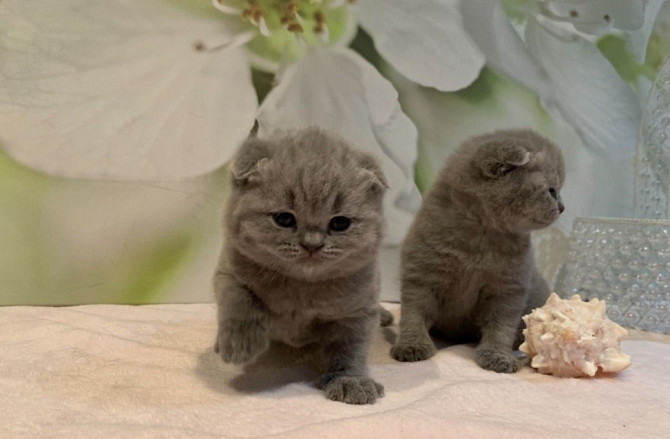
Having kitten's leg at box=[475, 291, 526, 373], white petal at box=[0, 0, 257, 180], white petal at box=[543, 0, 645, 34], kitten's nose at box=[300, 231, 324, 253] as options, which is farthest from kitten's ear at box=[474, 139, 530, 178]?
white petal at box=[543, 0, 645, 34]

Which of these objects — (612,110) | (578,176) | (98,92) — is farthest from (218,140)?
(612,110)

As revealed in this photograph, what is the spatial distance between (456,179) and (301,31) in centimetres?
79

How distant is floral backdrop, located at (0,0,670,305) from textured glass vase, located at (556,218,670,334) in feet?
0.80

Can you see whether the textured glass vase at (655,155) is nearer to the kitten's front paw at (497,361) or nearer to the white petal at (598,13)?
the white petal at (598,13)

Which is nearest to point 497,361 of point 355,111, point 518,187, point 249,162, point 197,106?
point 518,187

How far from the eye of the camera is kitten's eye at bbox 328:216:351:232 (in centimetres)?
89

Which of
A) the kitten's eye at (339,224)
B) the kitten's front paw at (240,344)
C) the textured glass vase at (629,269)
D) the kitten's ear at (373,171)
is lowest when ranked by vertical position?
the kitten's front paw at (240,344)

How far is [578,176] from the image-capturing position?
200 centimetres

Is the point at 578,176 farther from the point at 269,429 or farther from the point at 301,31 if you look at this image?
the point at 269,429

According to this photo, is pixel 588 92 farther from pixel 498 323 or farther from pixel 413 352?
pixel 413 352

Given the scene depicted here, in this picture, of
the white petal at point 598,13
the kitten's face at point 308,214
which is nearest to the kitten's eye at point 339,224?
the kitten's face at point 308,214

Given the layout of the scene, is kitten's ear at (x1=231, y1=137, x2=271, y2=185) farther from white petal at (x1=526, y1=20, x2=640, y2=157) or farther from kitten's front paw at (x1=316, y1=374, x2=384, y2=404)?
white petal at (x1=526, y1=20, x2=640, y2=157)

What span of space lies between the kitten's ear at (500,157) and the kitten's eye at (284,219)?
53cm

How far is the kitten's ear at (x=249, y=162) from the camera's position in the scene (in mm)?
896
